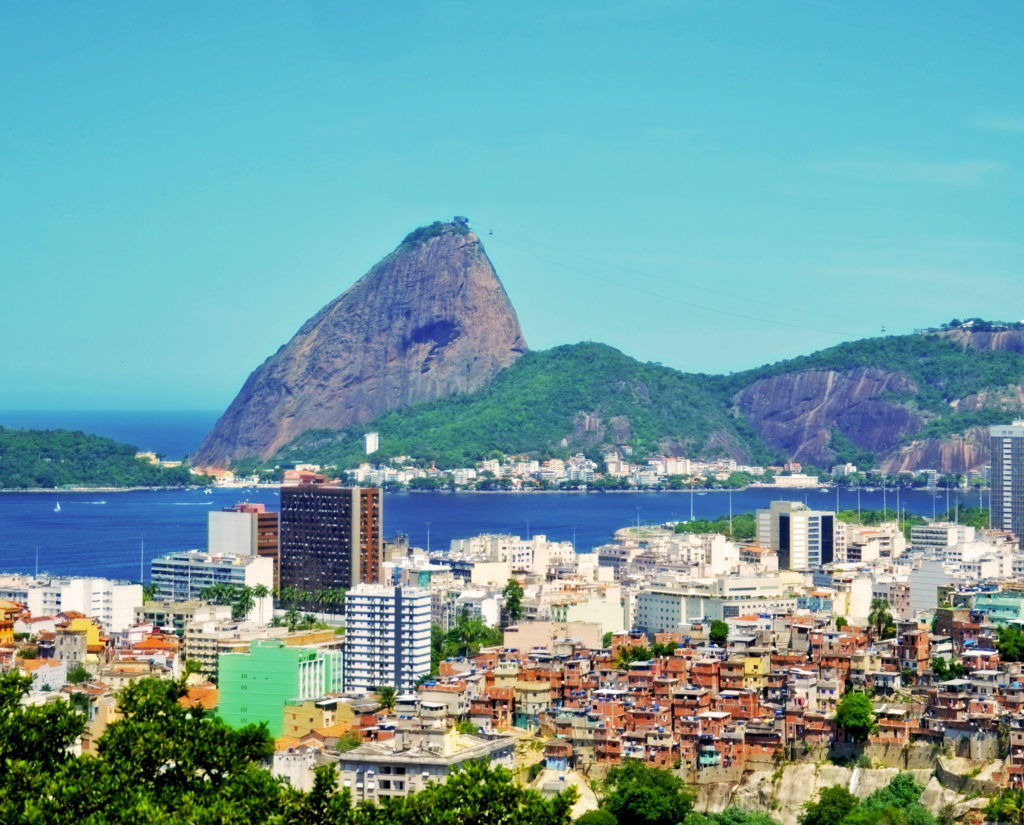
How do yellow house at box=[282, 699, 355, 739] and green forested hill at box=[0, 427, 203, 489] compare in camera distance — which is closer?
yellow house at box=[282, 699, 355, 739]

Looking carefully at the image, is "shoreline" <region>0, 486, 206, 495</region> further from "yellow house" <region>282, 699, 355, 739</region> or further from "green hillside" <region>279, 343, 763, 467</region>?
"yellow house" <region>282, 699, 355, 739</region>

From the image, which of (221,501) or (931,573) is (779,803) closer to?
(931,573)

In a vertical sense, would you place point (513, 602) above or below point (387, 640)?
above

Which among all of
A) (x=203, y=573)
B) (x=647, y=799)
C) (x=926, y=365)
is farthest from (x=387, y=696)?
(x=926, y=365)

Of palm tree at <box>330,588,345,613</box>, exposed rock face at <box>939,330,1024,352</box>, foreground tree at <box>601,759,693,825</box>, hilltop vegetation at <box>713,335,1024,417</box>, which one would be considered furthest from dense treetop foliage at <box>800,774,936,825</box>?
exposed rock face at <box>939,330,1024,352</box>

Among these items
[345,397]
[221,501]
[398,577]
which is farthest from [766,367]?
[398,577]

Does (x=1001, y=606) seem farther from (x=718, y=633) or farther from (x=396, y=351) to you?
(x=396, y=351)

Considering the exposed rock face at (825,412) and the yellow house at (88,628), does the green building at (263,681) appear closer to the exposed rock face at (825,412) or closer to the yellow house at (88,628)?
the yellow house at (88,628)
